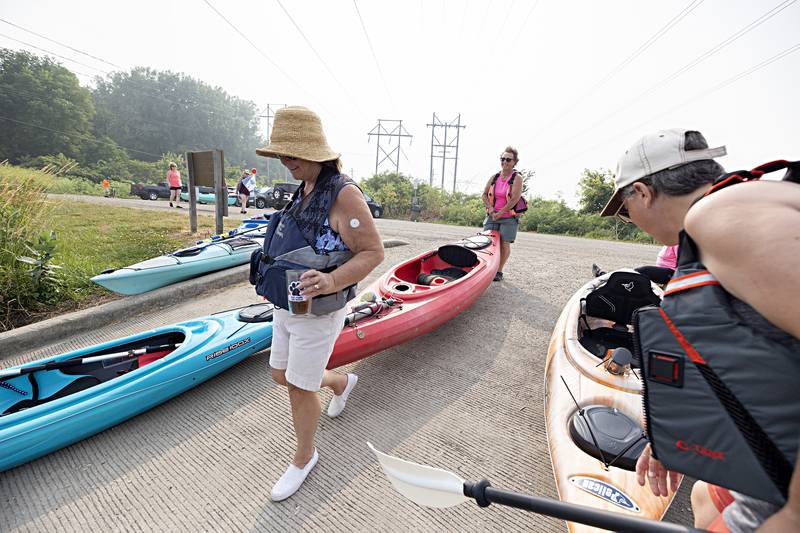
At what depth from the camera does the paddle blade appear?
126 cm

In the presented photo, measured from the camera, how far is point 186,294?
4934 mm

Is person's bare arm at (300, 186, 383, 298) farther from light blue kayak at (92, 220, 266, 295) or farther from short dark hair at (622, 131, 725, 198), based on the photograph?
light blue kayak at (92, 220, 266, 295)

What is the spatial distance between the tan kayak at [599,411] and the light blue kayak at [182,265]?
4765mm

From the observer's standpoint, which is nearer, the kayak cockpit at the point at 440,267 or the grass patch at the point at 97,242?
the grass patch at the point at 97,242

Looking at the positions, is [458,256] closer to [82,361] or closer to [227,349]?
[227,349]

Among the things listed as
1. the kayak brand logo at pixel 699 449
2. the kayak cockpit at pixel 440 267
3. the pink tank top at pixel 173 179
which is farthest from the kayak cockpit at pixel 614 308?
the pink tank top at pixel 173 179

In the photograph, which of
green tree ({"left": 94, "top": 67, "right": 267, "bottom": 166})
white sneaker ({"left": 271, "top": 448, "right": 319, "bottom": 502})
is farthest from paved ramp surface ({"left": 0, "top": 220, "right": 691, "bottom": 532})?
green tree ({"left": 94, "top": 67, "right": 267, "bottom": 166})

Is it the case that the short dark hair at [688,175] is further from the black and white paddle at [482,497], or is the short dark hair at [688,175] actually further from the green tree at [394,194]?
the green tree at [394,194]

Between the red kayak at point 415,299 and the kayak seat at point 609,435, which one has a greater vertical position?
the red kayak at point 415,299

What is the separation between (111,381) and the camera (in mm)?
2436

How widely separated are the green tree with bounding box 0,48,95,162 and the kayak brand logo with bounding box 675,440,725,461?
55995 mm

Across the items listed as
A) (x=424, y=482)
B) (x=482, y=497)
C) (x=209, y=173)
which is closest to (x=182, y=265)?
(x=209, y=173)

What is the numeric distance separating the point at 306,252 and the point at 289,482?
1297 mm

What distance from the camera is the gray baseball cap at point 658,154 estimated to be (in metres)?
1.13
